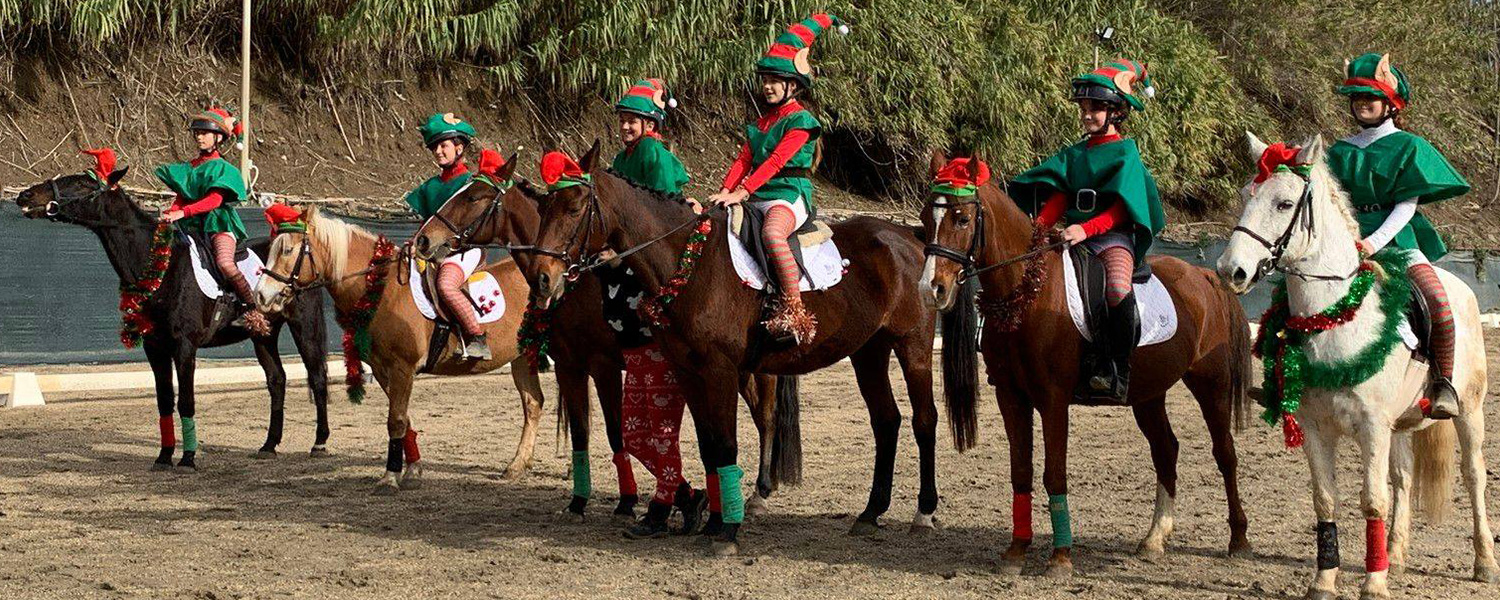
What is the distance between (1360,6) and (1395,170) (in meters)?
29.4

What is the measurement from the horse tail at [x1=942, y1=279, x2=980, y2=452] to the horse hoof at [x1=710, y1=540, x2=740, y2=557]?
4.26ft

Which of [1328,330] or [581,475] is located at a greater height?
[1328,330]

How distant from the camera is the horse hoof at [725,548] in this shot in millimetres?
6676

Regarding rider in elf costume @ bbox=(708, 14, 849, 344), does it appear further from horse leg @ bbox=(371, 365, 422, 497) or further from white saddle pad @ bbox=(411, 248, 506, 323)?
horse leg @ bbox=(371, 365, 422, 497)

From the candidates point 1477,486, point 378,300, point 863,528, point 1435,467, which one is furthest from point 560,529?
point 1477,486

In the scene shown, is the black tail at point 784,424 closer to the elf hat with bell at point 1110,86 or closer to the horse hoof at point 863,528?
the horse hoof at point 863,528

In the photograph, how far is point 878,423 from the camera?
7.65 meters

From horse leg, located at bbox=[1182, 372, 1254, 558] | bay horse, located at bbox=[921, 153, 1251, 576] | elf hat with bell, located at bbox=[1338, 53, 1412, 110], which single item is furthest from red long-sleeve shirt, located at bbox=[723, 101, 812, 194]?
elf hat with bell, located at bbox=[1338, 53, 1412, 110]

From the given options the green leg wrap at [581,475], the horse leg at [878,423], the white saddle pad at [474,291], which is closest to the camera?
the horse leg at [878,423]

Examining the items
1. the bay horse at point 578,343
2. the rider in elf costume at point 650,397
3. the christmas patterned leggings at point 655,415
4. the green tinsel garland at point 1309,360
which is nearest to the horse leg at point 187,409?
the bay horse at point 578,343

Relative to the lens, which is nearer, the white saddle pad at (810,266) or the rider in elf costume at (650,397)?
the white saddle pad at (810,266)

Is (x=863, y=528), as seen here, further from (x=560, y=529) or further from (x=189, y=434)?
(x=189, y=434)

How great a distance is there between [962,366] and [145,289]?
5.07 metres

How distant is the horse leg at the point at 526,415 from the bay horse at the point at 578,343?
114cm
